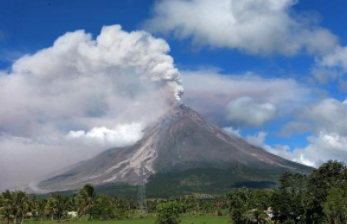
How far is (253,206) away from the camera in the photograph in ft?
193

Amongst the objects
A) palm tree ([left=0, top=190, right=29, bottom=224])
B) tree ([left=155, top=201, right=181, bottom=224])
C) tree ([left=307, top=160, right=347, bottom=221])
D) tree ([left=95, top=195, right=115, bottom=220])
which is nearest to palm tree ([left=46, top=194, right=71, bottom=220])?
tree ([left=95, top=195, right=115, bottom=220])

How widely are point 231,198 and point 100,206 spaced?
45.4 meters

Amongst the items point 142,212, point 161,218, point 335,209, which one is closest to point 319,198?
point 335,209

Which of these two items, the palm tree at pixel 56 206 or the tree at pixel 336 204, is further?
the palm tree at pixel 56 206

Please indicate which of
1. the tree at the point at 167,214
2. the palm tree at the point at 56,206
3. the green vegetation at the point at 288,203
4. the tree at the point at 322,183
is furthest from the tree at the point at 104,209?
the tree at the point at 322,183

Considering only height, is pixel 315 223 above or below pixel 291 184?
below

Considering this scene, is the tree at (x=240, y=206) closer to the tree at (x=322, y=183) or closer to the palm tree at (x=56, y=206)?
the tree at (x=322, y=183)

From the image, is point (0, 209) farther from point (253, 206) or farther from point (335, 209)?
point (335, 209)

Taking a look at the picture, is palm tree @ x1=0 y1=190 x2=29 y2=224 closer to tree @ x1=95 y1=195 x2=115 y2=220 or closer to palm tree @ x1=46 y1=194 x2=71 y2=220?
palm tree @ x1=46 y1=194 x2=71 y2=220

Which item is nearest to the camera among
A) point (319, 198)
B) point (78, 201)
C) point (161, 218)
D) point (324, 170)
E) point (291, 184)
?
point (161, 218)

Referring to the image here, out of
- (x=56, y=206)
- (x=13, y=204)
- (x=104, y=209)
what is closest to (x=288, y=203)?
(x=104, y=209)

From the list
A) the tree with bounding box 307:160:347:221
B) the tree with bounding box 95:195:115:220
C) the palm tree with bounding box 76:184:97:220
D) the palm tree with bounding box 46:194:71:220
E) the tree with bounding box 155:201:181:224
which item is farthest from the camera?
the palm tree with bounding box 46:194:71:220

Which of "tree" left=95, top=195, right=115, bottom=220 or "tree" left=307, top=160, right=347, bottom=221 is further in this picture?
"tree" left=95, top=195, right=115, bottom=220

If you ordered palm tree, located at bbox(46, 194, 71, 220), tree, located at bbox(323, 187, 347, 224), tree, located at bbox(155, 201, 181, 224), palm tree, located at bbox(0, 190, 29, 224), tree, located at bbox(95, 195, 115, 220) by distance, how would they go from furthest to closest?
palm tree, located at bbox(46, 194, 71, 220)
tree, located at bbox(95, 195, 115, 220)
palm tree, located at bbox(0, 190, 29, 224)
tree, located at bbox(155, 201, 181, 224)
tree, located at bbox(323, 187, 347, 224)
